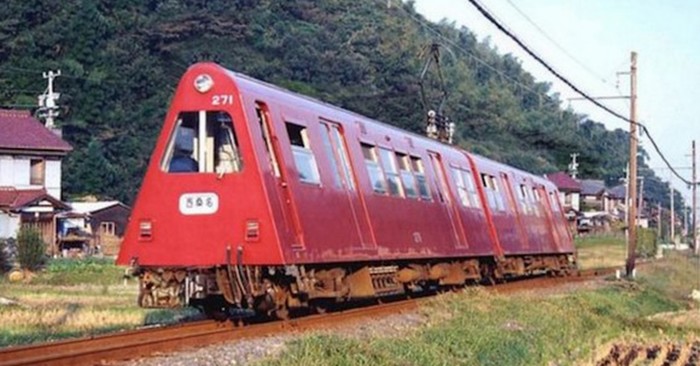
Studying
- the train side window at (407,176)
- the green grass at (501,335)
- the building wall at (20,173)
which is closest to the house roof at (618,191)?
the building wall at (20,173)

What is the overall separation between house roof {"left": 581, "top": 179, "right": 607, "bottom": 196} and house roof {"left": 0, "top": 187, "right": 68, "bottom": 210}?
50049mm

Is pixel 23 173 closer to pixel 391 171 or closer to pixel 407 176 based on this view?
pixel 407 176

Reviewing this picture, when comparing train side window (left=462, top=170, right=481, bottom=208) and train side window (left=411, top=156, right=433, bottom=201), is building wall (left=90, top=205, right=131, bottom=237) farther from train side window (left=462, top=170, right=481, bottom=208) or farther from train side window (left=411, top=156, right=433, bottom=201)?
train side window (left=411, top=156, right=433, bottom=201)

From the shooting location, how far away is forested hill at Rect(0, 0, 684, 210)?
58.5 metres

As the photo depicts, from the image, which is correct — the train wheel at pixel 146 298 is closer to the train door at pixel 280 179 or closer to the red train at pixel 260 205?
the red train at pixel 260 205

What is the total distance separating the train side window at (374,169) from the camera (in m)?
14.5

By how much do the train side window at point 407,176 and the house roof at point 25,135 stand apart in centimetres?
2828

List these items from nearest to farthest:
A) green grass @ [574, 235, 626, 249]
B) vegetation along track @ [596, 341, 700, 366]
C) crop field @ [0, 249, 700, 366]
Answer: crop field @ [0, 249, 700, 366] → vegetation along track @ [596, 341, 700, 366] → green grass @ [574, 235, 626, 249]

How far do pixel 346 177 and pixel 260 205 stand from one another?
2368 millimetres

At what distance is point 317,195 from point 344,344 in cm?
324

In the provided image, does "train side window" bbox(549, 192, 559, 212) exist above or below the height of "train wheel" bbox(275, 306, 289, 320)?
above

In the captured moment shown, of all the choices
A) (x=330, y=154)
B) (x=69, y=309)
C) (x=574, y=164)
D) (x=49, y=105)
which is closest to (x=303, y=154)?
(x=330, y=154)

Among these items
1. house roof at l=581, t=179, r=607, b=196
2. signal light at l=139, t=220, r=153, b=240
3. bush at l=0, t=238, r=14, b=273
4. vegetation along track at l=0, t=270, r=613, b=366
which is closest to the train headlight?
signal light at l=139, t=220, r=153, b=240

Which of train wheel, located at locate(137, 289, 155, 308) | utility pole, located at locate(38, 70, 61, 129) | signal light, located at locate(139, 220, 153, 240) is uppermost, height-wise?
utility pole, located at locate(38, 70, 61, 129)
